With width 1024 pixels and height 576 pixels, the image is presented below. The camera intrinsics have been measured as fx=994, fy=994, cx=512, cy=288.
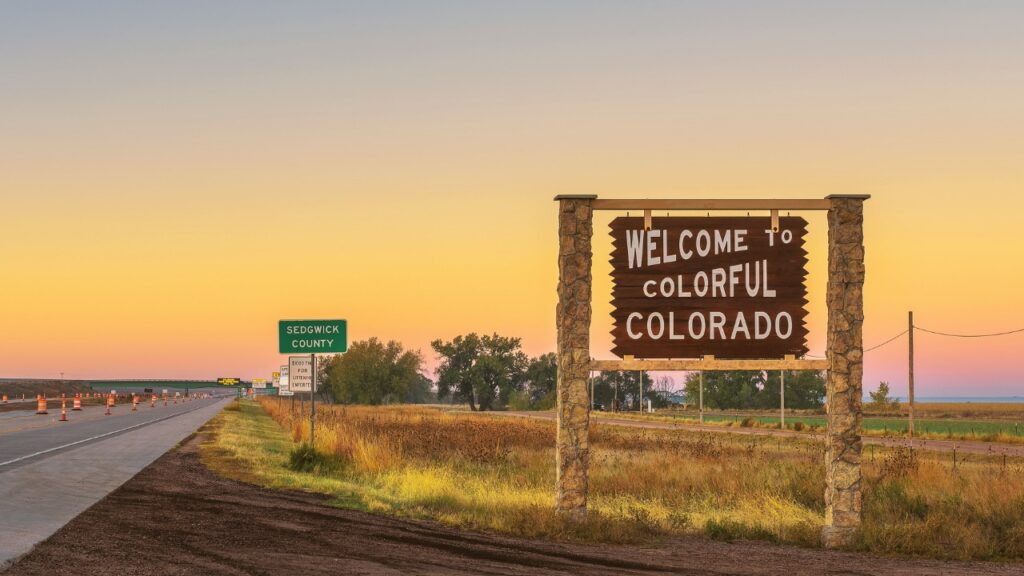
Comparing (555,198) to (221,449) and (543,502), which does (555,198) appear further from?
(221,449)

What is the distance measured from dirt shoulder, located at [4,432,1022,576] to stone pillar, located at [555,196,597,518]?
1.25 m

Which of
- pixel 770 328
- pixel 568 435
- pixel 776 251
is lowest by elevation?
pixel 568 435

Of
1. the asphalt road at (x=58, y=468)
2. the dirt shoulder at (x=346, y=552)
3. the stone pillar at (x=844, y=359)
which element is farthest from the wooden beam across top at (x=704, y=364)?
the asphalt road at (x=58, y=468)

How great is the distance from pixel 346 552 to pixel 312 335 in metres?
14.5

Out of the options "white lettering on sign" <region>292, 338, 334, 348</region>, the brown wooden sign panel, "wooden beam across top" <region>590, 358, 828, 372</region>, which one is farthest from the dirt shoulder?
"white lettering on sign" <region>292, 338, 334, 348</region>

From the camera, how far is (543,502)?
586 inches

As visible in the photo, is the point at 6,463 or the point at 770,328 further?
the point at 6,463

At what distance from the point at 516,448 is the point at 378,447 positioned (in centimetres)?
904

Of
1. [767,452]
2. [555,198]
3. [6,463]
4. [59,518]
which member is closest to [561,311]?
[555,198]

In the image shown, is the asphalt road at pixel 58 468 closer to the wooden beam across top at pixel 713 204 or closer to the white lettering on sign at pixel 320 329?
the white lettering on sign at pixel 320 329

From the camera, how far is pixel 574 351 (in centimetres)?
1323

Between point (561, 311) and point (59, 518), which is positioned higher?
point (561, 311)

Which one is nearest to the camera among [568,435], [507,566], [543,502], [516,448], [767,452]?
[507,566]

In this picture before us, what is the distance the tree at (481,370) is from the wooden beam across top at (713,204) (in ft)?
442
